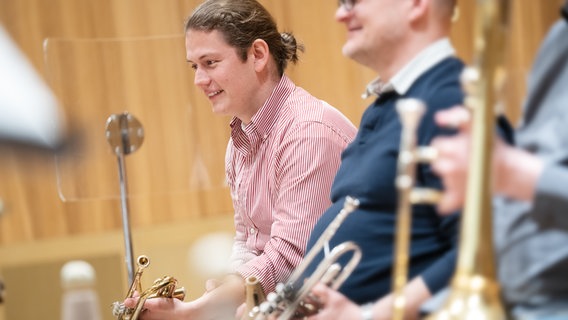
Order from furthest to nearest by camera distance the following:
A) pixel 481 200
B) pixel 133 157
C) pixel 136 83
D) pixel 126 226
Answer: pixel 136 83
pixel 133 157
pixel 126 226
pixel 481 200

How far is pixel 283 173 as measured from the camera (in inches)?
87.7

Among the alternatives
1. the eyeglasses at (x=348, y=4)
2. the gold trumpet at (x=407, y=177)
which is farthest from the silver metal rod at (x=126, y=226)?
the gold trumpet at (x=407, y=177)

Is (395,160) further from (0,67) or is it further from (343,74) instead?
(343,74)

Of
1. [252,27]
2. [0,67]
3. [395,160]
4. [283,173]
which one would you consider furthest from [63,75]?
[395,160]

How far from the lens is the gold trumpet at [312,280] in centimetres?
149

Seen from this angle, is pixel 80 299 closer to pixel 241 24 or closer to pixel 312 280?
pixel 312 280

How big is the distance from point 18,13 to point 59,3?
7.0 inches

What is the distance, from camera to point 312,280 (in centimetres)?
150

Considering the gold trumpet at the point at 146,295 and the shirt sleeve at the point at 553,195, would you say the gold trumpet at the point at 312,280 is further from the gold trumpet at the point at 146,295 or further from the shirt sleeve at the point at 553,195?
the gold trumpet at the point at 146,295

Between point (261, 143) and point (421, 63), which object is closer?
point (421, 63)

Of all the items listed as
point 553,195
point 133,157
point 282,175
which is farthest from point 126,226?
point 553,195

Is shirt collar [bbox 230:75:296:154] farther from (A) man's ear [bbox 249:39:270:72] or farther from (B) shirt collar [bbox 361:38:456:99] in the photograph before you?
(B) shirt collar [bbox 361:38:456:99]

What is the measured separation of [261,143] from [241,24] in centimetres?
31

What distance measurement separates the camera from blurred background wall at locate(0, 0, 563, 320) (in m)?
3.29
